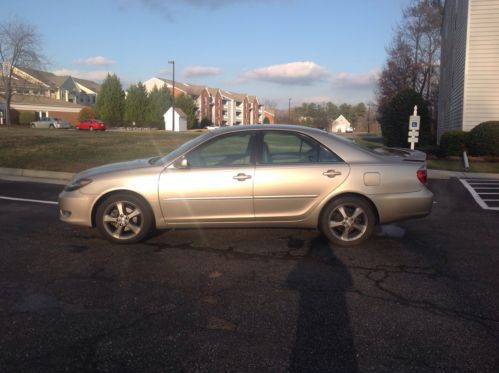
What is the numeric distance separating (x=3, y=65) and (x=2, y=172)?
43748 mm

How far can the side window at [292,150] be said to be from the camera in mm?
5512

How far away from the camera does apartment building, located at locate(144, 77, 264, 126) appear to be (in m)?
83.4

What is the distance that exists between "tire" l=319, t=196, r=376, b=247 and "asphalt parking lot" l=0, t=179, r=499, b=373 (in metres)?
0.15

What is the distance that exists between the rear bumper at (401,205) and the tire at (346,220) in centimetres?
13

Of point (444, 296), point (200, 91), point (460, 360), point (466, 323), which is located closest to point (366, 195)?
point (444, 296)

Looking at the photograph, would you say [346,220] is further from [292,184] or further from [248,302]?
[248,302]

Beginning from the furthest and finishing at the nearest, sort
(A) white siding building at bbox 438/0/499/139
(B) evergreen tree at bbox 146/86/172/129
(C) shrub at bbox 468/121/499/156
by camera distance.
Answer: (B) evergreen tree at bbox 146/86/172/129
(A) white siding building at bbox 438/0/499/139
(C) shrub at bbox 468/121/499/156

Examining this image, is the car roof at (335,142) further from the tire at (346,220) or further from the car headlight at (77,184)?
the car headlight at (77,184)

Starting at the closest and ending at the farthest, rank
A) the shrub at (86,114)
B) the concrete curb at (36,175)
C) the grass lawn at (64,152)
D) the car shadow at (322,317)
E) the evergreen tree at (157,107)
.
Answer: the car shadow at (322,317) → the concrete curb at (36,175) → the grass lawn at (64,152) → the shrub at (86,114) → the evergreen tree at (157,107)

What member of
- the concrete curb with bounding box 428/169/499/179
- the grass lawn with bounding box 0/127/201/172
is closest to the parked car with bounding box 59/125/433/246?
the grass lawn with bounding box 0/127/201/172

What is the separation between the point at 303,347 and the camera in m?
2.99

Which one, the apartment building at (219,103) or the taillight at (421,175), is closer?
the taillight at (421,175)

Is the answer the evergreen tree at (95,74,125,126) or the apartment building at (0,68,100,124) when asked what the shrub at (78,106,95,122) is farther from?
the apartment building at (0,68,100,124)

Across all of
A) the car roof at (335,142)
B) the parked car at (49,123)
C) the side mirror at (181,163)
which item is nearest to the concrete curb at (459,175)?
the car roof at (335,142)
